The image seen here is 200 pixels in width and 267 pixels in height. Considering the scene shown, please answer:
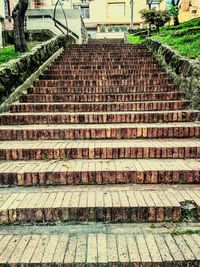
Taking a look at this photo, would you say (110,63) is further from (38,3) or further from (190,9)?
(190,9)

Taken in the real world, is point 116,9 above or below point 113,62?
above

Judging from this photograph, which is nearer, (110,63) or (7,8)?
(110,63)

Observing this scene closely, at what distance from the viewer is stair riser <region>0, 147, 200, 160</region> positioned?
4168 millimetres

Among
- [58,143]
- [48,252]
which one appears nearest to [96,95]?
[58,143]

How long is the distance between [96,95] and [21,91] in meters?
1.62

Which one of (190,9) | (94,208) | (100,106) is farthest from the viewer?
(190,9)

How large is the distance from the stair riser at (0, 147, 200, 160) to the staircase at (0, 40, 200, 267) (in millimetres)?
14

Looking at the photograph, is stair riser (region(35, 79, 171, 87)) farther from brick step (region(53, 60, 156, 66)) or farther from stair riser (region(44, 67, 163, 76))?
brick step (region(53, 60, 156, 66))

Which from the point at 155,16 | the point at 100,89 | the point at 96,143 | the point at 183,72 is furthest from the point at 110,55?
the point at 155,16

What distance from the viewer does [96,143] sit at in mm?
4438

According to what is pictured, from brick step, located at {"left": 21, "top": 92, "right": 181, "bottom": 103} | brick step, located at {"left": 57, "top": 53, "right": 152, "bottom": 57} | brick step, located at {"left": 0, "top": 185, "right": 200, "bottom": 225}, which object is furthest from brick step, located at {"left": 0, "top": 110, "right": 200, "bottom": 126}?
brick step, located at {"left": 57, "top": 53, "right": 152, "bottom": 57}

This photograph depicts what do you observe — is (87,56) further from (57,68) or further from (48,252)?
(48,252)

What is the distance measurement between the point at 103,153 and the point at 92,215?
123cm

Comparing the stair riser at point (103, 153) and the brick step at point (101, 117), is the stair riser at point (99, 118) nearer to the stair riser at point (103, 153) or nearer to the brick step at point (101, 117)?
the brick step at point (101, 117)
